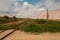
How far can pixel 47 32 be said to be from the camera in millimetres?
21672

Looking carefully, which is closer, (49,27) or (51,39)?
(51,39)

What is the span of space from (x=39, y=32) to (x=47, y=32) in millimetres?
1085

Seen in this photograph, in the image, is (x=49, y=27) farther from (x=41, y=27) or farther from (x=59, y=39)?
(x=59, y=39)

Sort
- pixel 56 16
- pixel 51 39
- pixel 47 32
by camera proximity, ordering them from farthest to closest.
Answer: pixel 56 16 < pixel 47 32 < pixel 51 39

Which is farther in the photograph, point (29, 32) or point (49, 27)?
point (49, 27)

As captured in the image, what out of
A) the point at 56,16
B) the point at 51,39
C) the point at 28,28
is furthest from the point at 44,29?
the point at 56,16

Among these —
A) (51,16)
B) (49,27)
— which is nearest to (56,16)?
(51,16)

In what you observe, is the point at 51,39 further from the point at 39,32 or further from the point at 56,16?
the point at 56,16

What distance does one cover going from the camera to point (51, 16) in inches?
4909

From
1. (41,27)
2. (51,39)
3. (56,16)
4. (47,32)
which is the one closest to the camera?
(51,39)

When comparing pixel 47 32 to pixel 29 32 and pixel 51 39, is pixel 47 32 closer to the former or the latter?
pixel 29 32

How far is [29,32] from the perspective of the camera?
71.7 feet

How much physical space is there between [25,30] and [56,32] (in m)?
4.38

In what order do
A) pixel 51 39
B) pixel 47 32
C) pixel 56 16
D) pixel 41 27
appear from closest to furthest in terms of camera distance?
pixel 51 39 < pixel 47 32 < pixel 41 27 < pixel 56 16
